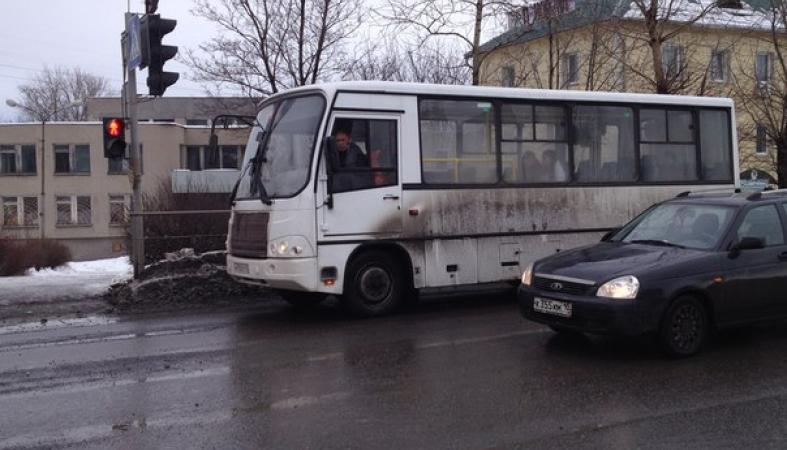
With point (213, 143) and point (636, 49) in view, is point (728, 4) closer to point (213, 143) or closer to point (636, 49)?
point (636, 49)

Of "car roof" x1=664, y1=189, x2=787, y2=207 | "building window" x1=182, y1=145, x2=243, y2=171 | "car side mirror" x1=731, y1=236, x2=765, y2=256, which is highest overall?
"building window" x1=182, y1=145, x2=243, y2=171

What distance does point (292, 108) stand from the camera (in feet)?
32.7

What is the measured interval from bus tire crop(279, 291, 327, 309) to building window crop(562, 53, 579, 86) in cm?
1642

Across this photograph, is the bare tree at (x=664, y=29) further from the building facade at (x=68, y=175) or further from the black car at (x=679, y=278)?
the building facade at (x=68, y=175)

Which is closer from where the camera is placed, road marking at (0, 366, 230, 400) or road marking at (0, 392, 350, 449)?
road marking at (0, 392, 350, 449)

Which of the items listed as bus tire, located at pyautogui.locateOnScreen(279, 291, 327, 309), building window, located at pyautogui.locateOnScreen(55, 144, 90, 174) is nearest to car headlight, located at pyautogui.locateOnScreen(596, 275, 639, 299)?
bus tire, located at pyautogui.locateOnScreen(279, 291, 327, 309)

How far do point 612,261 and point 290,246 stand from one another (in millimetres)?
3863

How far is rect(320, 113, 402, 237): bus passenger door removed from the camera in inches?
376

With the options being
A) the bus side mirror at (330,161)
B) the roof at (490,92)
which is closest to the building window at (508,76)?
the roof at (490,92)

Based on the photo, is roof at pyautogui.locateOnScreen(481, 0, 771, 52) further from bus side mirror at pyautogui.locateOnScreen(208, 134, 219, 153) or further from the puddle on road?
the puddle on road

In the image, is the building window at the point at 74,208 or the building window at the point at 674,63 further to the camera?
the building window at the point at 74,208

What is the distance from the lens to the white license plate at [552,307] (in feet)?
24.3

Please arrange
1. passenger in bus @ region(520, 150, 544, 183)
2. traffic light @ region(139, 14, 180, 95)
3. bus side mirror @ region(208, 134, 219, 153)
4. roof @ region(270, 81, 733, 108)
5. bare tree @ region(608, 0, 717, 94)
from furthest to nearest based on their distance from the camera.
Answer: bare tree @ region(608, 0, 717, 94), traffic light @ region(139, 14, 180, 95), passenger in bus @ region(520, 150, 544, 183), bus side mirror @ region(208, 134, 219, 153), roof @ region(270, 81, 733, 108)

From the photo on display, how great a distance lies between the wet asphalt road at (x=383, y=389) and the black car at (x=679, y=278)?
380mm
